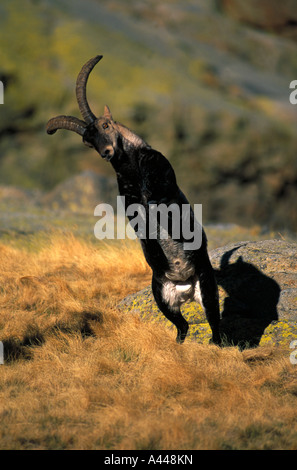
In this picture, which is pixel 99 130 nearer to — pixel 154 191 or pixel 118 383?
pixel 154 191

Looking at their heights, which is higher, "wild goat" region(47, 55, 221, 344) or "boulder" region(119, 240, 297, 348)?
"wild goat" region(47, 55, 221, 344)

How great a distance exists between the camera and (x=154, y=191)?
17.7 ft

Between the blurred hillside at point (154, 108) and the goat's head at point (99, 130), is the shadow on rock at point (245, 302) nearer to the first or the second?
the goat's head at point (99, 130)

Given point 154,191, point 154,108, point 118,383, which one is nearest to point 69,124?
point 154,191

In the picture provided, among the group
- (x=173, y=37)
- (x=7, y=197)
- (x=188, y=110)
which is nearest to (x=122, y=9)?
(x=173, y=37)

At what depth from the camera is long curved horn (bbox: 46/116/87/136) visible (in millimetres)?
5316

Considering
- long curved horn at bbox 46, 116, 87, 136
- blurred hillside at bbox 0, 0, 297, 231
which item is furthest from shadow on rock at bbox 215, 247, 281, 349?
blurred hillside at bbox 0, 0, 297, 231

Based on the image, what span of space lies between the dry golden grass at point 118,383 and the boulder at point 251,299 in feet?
1.07

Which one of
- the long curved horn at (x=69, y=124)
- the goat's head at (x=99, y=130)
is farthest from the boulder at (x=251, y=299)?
the long curved horn at (x=69, y=124)

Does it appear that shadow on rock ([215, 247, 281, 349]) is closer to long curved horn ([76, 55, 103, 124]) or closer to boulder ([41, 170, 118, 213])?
long curved horn ([76, 55, 103, 124])

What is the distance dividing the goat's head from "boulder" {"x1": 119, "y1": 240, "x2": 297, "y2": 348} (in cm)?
242

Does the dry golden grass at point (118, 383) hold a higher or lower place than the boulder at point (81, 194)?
lower

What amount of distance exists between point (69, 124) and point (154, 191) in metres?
1.02

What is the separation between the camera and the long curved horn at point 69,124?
532 centimetres
